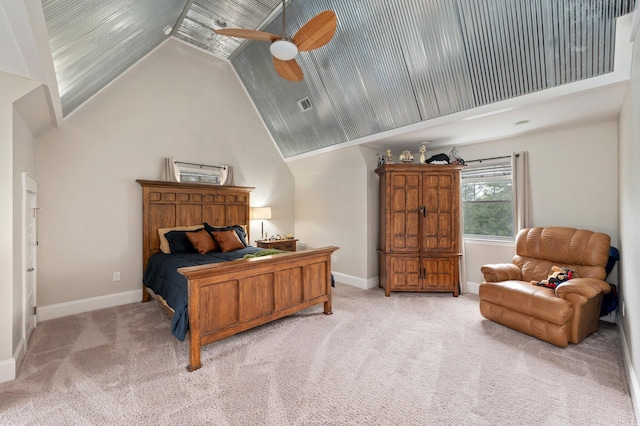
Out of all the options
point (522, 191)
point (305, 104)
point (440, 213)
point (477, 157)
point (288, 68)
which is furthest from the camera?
point (305, 104)

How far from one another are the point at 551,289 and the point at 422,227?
1820mm

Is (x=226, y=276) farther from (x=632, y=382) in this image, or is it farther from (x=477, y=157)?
(x=477, y=157)

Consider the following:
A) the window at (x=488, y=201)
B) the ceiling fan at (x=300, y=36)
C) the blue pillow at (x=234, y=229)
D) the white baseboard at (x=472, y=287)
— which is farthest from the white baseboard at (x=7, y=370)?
the window at (x=488, y=201)

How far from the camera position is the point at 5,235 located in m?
2.35

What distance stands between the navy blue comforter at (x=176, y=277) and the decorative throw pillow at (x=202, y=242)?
10 centimetres

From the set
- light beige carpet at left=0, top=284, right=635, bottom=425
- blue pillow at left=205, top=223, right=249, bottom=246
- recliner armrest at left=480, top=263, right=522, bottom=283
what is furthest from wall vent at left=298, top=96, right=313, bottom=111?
recliner armrest at left=480, top=263, right=522, bottom=283

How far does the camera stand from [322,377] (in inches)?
93.1


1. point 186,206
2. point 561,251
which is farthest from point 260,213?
point 561,251

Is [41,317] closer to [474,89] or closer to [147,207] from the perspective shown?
[147,207]

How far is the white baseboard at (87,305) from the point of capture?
11.8 feet

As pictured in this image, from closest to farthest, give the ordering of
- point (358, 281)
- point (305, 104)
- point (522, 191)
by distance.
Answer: point (522, 191), point (305, 104), point (358, 281)

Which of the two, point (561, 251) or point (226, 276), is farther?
point (561, 251)

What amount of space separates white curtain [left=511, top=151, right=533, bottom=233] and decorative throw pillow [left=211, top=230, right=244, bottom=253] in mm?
4288

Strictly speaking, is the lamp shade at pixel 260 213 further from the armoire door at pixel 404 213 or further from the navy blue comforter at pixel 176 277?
A: the armoire door at pixel 404 213
